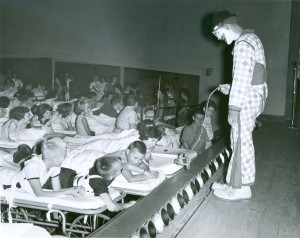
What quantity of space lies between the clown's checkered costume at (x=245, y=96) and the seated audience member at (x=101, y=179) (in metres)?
0.88

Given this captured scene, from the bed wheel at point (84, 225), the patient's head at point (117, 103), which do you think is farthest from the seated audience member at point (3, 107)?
the bed wheel at point (84, 225)

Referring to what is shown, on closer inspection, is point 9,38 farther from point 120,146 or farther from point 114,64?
point 120,146

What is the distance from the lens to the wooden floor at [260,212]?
2527 mm

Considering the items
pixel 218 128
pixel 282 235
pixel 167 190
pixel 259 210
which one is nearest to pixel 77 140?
pixel 167 190

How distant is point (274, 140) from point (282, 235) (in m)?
3.81

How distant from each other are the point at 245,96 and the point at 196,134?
2.29 metres

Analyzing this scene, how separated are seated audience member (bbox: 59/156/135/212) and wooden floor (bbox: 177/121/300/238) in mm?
538

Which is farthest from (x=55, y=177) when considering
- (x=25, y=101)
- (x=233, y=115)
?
(x=25, y=101)

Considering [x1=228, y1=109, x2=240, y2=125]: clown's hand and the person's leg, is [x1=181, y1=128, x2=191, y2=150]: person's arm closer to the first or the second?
the person's leg

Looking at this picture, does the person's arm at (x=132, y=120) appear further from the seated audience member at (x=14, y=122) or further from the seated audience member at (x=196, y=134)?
the seated audience member at (x=14, y=122)

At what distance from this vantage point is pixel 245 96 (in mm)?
2809

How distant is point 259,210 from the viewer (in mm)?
2908

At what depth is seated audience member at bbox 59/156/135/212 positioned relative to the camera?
2.68 metres

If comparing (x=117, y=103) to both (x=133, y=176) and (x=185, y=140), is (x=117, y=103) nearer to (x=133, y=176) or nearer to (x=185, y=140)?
(x=185, y=140)
